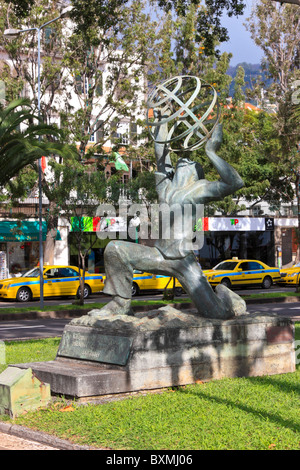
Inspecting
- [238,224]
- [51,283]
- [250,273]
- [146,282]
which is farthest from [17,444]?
[238,224]

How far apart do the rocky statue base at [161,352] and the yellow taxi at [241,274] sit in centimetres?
2289

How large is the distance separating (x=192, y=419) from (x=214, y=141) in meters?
3.97

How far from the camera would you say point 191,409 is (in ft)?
24.3

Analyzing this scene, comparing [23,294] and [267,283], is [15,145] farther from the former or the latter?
[267,283]

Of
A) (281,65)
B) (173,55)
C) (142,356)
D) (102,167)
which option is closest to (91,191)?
(102,167)

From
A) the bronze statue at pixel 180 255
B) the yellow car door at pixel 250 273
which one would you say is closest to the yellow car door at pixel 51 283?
the yellow car door at pixel 250 273

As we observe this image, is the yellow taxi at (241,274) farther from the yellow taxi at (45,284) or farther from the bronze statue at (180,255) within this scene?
the bronze statue at (180,255)

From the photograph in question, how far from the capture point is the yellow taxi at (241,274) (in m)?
33.3

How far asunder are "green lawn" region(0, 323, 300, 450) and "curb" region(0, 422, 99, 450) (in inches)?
4.1

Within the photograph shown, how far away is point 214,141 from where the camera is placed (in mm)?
9367

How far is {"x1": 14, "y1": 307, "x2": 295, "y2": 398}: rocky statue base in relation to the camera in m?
8.16
